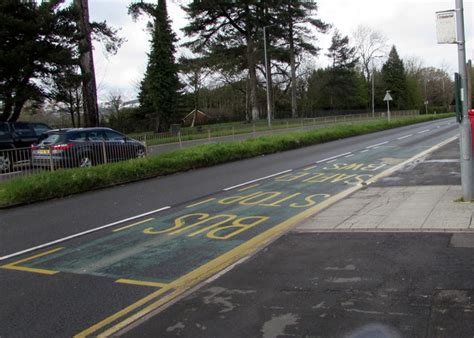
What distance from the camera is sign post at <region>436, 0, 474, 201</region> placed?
27.5ft

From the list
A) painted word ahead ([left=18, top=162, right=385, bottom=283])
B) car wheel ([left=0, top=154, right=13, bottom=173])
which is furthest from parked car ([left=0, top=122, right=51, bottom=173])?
painted word ahead ([left=18, top=162, right=385, bottom=283])

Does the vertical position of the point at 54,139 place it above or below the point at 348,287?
above

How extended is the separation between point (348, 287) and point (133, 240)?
3.88 meters

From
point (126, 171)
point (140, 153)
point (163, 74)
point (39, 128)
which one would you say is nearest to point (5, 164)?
point (126, 171)

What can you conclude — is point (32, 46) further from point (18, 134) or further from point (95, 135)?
point (95, 135)

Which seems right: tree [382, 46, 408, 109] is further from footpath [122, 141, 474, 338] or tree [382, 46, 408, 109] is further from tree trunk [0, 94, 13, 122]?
footpath [122, 141, 474, 338]

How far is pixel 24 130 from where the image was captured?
21.8 metres

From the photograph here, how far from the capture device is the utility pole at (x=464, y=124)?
332 inches

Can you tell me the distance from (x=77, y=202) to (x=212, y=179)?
14.4 ft

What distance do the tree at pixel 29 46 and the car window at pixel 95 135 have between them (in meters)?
10.2

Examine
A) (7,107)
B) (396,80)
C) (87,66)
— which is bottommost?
(7,107)

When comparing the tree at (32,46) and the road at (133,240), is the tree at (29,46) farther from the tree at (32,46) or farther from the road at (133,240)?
the road at (133,240)

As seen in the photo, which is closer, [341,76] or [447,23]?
[447,23]

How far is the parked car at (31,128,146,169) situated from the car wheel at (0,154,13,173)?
66 cm
